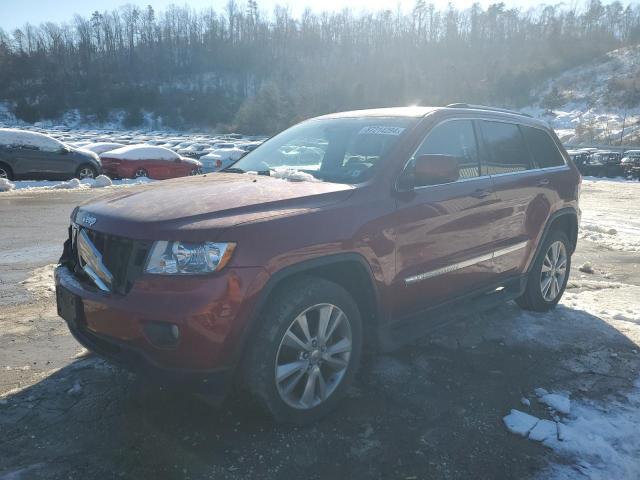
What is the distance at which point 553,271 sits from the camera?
17.2 feet

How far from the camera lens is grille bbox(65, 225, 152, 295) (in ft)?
8.99

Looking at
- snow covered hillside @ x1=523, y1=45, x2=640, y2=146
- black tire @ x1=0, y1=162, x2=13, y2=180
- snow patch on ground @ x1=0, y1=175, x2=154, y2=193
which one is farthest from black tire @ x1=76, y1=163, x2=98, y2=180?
snow covered hillside @ x1=523, y1=45, x2=640, y2=146

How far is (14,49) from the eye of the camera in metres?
102

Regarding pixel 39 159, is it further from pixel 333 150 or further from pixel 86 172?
pixel 333 150

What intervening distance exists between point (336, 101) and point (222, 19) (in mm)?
57665

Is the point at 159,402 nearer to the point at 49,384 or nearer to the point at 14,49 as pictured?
the point at 49,384

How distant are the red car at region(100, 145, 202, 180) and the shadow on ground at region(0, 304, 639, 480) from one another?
1633 cm

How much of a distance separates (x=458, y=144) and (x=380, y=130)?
70cm

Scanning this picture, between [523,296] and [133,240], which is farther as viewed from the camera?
[523,296]

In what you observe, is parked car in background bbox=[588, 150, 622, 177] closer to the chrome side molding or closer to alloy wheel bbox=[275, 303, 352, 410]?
the chrome side molding

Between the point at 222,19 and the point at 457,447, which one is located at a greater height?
the point at 222,19

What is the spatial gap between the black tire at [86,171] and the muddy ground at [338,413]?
1294 cm

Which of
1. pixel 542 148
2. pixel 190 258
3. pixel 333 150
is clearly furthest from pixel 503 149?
pixel 190 258

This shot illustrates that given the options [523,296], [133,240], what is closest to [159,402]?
[133,240]
